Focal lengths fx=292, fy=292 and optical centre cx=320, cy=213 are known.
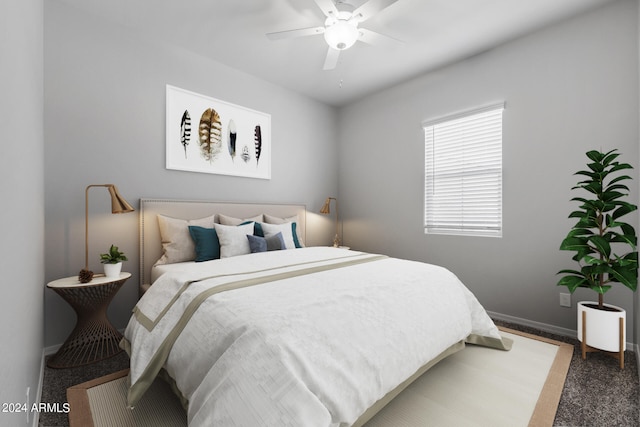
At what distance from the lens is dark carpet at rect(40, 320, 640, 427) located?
1.51m

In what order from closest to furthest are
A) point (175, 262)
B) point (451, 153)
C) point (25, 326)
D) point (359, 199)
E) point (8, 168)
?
point (8, 168)
point (25, 326)
point (175, 262)
point (451, 153)
point (359, 199)

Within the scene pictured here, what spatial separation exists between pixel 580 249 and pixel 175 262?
3.27 m

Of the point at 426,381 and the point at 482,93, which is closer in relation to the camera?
the point at 426,381

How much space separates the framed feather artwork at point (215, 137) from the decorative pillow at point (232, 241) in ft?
2.74

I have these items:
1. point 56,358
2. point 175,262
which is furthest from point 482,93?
point 56,358

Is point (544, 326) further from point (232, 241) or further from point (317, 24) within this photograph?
point (317, 24)

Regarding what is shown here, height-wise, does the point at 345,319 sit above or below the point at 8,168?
below

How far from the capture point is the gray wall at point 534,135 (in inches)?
93.4

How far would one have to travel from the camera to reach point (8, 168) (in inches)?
36.0

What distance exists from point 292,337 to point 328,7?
2.13 m

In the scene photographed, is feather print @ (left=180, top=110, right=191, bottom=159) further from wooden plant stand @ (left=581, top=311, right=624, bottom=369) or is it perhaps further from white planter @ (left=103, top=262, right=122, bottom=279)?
wooden plant stand @ (left=581, top=311, right=624, bottom=369)

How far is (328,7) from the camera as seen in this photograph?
204 cm

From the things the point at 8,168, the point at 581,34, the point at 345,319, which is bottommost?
the point at 345,319

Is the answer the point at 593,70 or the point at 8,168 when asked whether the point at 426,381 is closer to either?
the point at 8,168
